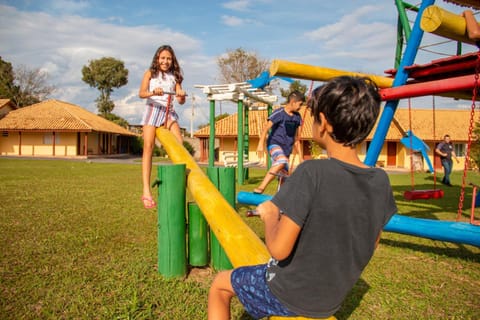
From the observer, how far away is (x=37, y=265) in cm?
338

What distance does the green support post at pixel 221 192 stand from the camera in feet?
11.3

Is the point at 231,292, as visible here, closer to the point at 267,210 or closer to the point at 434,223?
the point at 267,210

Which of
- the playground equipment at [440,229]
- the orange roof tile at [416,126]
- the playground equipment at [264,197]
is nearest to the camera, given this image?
the playground equipment at [264,197]

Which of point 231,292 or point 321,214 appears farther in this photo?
point 231,292

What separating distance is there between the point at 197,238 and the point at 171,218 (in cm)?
36

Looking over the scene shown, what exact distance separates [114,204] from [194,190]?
176 inches

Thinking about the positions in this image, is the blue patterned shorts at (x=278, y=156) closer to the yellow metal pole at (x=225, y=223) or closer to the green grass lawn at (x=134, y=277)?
the green grass lawn at (x=134, y=277)

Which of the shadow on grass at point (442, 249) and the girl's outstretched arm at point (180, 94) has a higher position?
the girl's outstretched arm at point (180, 94)

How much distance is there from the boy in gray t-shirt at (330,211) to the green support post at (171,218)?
185cm

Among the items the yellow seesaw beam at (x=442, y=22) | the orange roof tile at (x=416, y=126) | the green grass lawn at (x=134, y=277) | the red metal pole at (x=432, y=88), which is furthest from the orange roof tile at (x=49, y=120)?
the yellow seesaw beam at (x=442, y=22)

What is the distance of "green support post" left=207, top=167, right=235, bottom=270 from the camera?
3445mm

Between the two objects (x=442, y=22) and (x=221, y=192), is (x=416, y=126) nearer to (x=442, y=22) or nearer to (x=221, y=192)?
(x=442, y=22)

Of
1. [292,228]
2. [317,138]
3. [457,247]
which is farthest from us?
[457,247]

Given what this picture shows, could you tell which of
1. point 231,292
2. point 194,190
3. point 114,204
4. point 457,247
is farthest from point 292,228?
point 114,204
